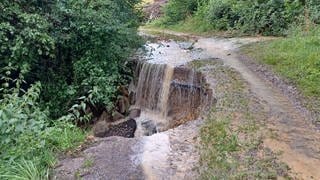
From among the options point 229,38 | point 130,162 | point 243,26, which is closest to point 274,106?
point 130,162

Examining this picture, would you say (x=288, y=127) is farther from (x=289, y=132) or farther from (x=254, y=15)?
(x=254, y=15)

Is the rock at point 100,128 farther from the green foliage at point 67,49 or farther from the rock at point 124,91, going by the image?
the rock at point 124,91

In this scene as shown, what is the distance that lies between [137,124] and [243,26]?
6898mm

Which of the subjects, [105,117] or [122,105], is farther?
[122,105]

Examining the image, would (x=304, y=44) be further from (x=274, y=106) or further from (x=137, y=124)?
(x=137, y=124)

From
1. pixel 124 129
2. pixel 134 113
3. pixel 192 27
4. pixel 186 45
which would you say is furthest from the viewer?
pixel 192 27

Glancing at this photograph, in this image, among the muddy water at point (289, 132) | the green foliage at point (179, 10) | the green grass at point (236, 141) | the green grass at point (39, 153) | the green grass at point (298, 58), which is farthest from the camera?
the green foliage at point (179, 10)

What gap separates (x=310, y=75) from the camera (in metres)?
7.86

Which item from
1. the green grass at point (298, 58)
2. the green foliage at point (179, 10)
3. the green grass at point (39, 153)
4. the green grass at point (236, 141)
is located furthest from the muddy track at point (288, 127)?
the green foliage at point (179, 10)

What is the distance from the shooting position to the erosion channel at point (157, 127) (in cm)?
469

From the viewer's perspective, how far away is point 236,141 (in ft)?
17.0

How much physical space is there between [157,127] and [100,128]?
3.87 ft

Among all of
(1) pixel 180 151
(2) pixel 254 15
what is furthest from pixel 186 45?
(1) pixel 180 151

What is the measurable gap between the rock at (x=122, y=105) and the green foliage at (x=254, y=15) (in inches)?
231
